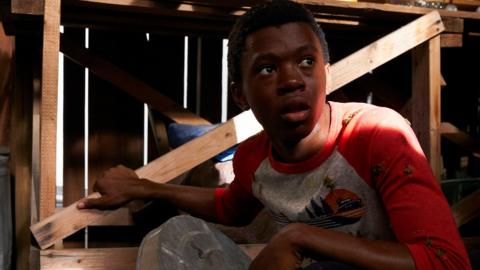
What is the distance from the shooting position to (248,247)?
328 cm

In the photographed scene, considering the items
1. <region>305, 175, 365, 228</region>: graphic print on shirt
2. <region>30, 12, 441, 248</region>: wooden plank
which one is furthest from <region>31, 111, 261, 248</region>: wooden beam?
<region>305, 175, 365, 228</region>: graphic print on shirt

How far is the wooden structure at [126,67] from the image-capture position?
3225mm

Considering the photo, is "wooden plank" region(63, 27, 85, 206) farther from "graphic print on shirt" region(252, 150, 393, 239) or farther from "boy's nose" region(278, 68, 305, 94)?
"boy's nose" region(278, 68, 305, 94)

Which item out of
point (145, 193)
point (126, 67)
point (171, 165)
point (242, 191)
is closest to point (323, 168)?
point (242, 191)

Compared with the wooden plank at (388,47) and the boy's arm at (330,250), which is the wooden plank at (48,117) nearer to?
the wooden plank at (388,47)

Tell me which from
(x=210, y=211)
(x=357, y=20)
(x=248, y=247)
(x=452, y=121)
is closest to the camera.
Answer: (x=210, y=211)

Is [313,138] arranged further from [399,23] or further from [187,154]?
[399,23]

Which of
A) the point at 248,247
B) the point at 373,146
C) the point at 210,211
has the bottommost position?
the point at 248,247

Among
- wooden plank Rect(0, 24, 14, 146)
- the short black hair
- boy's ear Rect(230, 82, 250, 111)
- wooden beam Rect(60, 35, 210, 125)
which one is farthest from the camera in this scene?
wooden plank Rect(0, 24, 14, 146)

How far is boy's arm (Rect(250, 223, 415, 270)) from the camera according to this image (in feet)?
6.02

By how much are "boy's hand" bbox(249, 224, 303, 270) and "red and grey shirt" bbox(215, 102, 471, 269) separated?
288mm

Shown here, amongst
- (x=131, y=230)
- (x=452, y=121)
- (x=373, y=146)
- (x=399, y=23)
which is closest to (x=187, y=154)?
(x=373, y=146)

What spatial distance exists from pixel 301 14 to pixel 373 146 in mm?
506

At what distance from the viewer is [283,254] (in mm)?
1860
